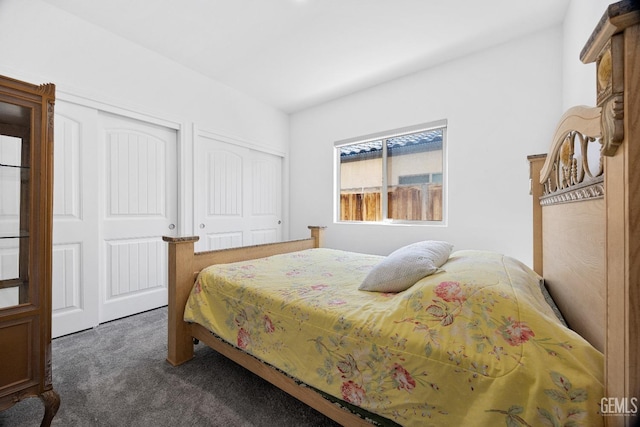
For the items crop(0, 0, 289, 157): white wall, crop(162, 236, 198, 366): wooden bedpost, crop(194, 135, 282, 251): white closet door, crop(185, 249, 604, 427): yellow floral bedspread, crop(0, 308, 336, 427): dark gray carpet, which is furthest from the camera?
crop(194, 135, 282, 251): white closet door

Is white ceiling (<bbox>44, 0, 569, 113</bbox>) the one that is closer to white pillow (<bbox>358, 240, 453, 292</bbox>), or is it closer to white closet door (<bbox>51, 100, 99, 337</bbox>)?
white closet door (<bbox>51, 100, 99, 337</bbox>)

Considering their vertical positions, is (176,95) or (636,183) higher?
(176,95)

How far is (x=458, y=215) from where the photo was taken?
8.60ft

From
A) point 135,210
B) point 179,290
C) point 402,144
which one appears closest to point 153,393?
point 179,290

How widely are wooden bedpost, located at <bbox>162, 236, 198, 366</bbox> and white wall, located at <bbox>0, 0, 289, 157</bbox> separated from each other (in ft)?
5.71

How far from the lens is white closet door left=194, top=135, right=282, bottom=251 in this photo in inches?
120

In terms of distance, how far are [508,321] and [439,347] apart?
0.72 ft

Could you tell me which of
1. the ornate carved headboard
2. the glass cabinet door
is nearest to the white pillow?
the ornate carved headboard

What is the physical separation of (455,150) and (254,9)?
2252mm

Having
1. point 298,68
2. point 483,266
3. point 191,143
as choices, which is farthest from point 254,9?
point 483,266

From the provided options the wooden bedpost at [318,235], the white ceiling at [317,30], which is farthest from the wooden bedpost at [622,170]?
the wooden bedpost at [318,235]

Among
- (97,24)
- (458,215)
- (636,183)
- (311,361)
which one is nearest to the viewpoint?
(636,183)

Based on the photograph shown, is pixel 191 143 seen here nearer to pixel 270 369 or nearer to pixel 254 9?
pixel 254 9

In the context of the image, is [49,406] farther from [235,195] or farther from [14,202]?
[235,195]
